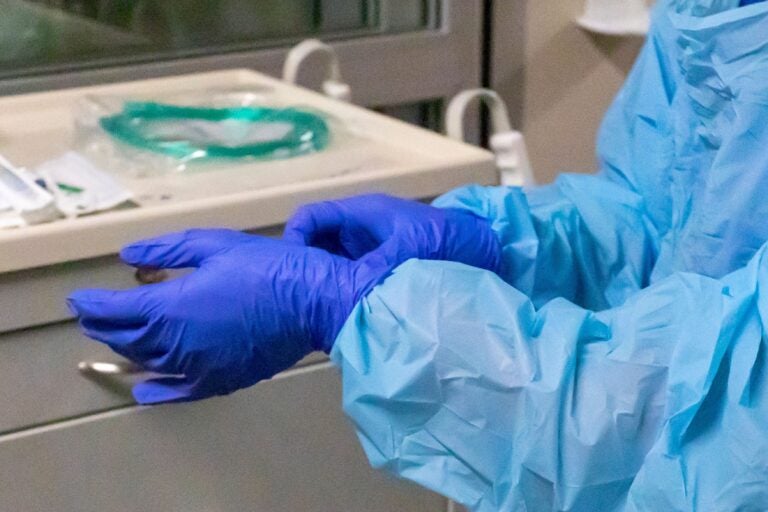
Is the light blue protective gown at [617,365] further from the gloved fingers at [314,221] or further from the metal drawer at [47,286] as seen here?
the metal drawer at [47,286]

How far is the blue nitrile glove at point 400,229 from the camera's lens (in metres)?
0.72

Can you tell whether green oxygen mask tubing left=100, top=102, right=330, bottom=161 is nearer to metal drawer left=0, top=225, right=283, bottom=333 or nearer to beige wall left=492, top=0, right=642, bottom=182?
metal drawer left=0, top=225, right=283, bottom=333

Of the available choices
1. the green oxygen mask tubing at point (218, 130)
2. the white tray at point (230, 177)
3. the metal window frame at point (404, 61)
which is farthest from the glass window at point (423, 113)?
the green oxygen mask tubing at point (218, 130)

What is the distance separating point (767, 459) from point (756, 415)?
0.02 meters

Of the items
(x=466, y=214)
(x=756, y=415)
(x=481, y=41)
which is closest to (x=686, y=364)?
(x=756, y=415)

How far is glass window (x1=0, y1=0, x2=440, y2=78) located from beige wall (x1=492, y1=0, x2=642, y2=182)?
0.41 feet

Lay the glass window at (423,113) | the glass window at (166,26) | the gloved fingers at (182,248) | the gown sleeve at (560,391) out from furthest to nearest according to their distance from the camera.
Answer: the glass window at (423,113) → the glass window at (166,26) → the gloved fingers at (182,248) → the gown sleeve at (560,391)

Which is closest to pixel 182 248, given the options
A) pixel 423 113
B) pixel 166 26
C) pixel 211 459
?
pixel 211 459

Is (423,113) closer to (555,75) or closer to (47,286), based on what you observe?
(555,75)

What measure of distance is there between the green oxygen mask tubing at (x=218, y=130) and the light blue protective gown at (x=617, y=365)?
39 centimetres

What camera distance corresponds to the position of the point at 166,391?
69cm

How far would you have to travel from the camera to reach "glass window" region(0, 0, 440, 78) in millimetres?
1199

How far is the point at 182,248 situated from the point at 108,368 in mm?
194

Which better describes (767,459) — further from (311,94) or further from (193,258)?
(311,94)
